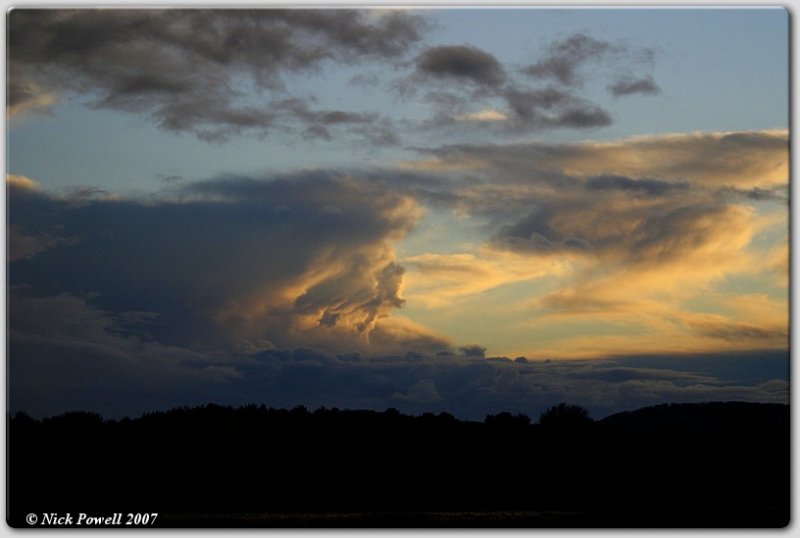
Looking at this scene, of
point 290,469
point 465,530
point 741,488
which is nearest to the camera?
point 465,530

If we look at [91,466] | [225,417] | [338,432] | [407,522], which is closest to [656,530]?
[407,522]

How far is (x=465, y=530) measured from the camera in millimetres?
20328

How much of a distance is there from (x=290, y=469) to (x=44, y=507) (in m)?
5.34

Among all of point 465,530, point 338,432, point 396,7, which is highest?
point 396,7

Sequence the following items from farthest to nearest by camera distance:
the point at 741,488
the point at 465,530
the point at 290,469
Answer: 1. the point at 290,469
2. the point at 741,488
3. the point at 465,530

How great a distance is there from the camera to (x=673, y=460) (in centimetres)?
2448

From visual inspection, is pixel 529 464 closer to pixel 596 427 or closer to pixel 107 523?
pixel 596 427

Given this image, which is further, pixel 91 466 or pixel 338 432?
pixel 338 432

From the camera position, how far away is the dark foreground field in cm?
2130

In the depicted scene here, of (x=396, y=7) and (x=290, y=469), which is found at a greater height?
(x=396, y=7)

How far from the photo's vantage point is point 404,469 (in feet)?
79.8

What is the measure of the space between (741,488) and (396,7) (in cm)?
1203

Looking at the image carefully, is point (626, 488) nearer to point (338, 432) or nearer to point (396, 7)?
point (338, 432)

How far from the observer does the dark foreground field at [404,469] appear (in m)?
21.3
